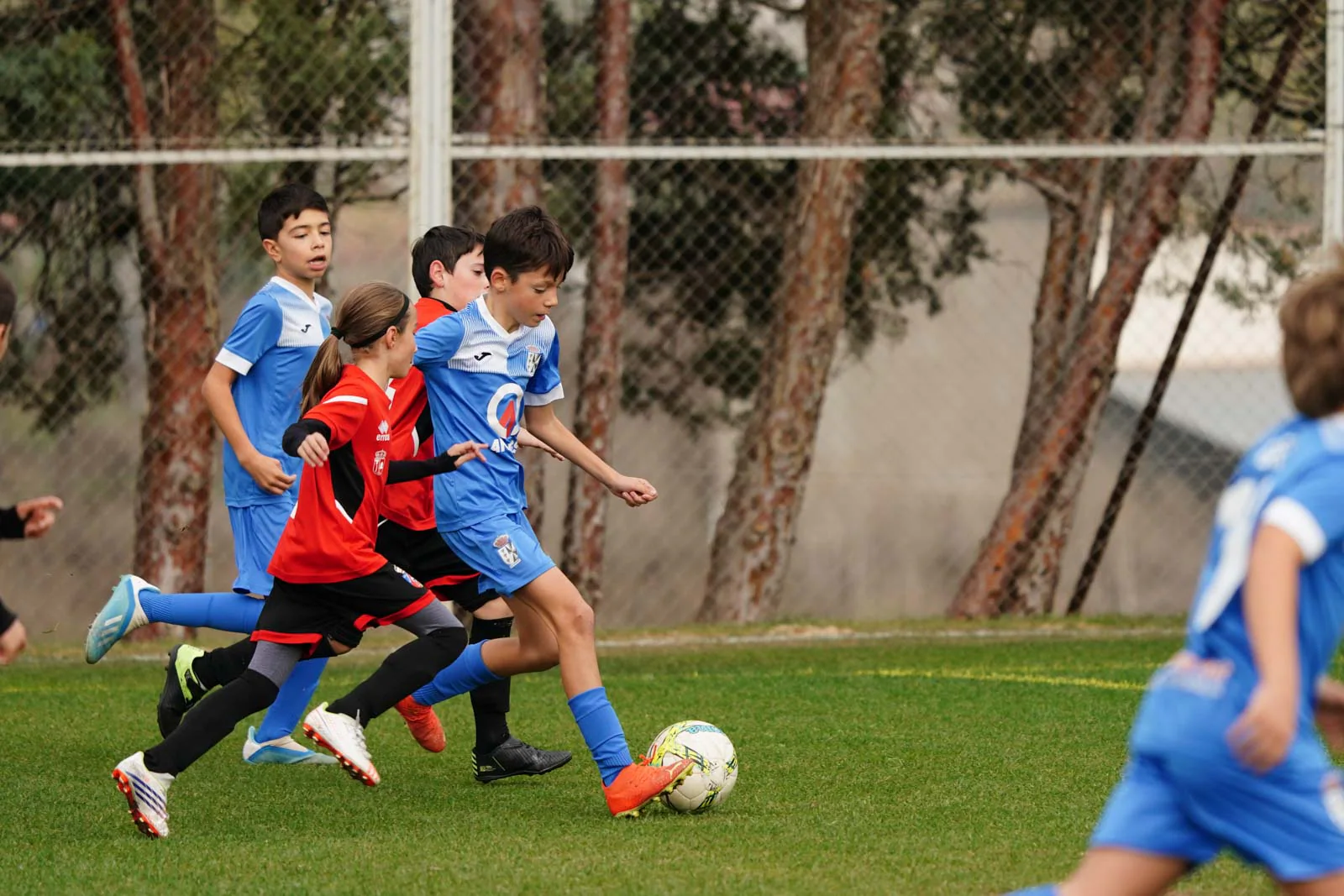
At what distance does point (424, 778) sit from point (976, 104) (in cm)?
926

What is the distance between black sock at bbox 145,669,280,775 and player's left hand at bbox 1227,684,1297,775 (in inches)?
111

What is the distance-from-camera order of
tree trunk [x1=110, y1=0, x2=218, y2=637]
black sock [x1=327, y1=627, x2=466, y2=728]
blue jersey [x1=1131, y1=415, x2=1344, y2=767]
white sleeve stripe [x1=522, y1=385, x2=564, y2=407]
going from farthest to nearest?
tree trunk [x1=110, y1=0, x2=218, y2=637]
white sleeve stripe [x1=522, y1=385, x2=564, y2=407]
black sock [x1=327, y1=627, x2=466, y2=728]
blue jersey [x1=1131, y1=415, x2=1344, y2=767]

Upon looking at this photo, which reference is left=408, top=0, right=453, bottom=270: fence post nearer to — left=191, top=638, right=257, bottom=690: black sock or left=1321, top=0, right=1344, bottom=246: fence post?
left=191, top=638, right=257, bottom=690: black sock

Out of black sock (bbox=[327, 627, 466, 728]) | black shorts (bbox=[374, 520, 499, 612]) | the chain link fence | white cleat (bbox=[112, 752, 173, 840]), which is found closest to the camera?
white cleat (bbox=[112, 752, 173, 840])

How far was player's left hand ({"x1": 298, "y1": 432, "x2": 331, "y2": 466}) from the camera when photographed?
441cm

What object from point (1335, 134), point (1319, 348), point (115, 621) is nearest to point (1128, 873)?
point (1319, 348)

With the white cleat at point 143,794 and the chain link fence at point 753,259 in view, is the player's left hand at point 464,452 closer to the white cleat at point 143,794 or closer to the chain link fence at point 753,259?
the white cleat at point 143,794

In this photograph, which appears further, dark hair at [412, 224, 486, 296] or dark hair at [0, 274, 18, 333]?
dark hair at [412, 224, 486, 296]

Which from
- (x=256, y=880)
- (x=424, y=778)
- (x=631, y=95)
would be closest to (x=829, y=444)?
(x=631, y=95)

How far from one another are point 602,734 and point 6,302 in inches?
73.7

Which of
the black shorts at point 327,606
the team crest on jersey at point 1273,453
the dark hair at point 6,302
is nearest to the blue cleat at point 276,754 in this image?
the black shorts at point 327,606

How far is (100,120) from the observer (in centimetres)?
1234

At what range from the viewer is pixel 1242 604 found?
2549 mm

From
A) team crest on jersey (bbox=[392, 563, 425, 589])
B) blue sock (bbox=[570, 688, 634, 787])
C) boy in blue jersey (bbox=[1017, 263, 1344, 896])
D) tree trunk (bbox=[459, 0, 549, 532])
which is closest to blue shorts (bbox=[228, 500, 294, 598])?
team crest on jersey (bbox=[392, 563, 425, 589])
